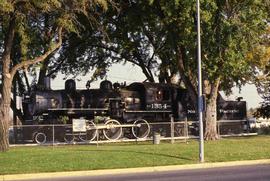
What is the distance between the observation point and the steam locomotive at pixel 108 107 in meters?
34.7

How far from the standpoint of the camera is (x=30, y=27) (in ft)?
97.7

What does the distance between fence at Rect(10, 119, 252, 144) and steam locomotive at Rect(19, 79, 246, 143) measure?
6 centimetres

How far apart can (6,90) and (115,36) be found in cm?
1565

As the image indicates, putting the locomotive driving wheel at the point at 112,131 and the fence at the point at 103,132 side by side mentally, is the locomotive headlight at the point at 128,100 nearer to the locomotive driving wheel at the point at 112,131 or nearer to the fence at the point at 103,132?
the fence at the point at 103,132

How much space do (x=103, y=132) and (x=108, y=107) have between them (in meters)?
3.06

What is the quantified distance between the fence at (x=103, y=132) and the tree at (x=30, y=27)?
3.98 meters

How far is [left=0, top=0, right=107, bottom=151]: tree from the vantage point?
2612cm

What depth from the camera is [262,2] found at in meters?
32.8

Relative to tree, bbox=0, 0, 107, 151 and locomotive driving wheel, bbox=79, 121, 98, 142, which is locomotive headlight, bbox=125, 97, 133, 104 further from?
tree, bbox=0, 0, 107, 151

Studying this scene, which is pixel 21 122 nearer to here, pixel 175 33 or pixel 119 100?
pixel 119 100

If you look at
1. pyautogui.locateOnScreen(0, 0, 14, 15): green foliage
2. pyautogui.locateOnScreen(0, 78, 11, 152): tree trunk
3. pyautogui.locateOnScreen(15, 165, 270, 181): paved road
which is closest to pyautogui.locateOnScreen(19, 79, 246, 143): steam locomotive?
pyautogui.locateOnScreen(0, 78, 11, 152): tree trunk

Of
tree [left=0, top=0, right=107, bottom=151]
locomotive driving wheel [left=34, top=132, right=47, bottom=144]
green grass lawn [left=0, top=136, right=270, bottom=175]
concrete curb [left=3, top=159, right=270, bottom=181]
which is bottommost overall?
concrete curb [left=3, top=159, right=270, bottom=181]

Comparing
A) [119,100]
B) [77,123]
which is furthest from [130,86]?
[77,123]

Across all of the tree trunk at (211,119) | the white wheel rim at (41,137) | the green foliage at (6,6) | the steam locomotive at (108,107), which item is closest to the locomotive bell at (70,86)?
the steam locomotive at (108,107)
